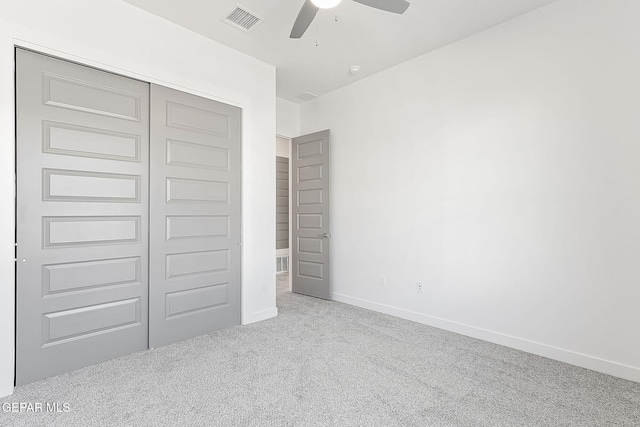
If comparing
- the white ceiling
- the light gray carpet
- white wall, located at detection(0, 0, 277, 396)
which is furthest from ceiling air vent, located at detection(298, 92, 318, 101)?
the light gray carpet

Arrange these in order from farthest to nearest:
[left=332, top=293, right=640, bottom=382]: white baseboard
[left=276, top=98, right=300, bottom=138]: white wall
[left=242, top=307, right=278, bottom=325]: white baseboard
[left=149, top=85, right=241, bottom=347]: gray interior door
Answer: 1. [left=276, top=98, right=300, bottom=138]: white wall
2. [left=242, top=307, right=278, bottom=325]: white baseboard
3. [left=149, top=85, right=241, bottom=347]: gray interior door
4. [left=332, top=293, right=640, bottom=382]: white baseboard

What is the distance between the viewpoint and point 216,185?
3172 millimetres

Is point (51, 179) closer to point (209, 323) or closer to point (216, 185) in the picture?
point (216, 185)

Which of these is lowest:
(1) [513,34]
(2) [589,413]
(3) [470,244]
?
(2) [589,413]

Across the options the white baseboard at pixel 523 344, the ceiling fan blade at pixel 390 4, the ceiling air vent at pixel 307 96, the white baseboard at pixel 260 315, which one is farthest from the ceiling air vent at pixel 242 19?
the white baseboard at pixel 523 344

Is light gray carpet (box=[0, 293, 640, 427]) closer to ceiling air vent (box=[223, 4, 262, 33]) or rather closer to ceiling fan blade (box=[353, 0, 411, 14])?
ceiling fan blade (box=[353, 0, 411, 14])

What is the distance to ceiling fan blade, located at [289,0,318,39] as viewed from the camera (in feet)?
6.85

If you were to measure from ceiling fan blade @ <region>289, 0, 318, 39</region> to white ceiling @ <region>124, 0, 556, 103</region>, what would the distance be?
0.42 m

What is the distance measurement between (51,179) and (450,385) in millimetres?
3220

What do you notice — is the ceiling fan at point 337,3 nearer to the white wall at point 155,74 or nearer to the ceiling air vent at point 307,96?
the white wall at point 155,74

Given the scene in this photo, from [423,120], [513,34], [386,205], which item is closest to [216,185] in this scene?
[386,205]

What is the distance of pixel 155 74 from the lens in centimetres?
274

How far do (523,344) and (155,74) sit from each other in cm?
404

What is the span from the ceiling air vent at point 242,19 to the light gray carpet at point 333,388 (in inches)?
116
